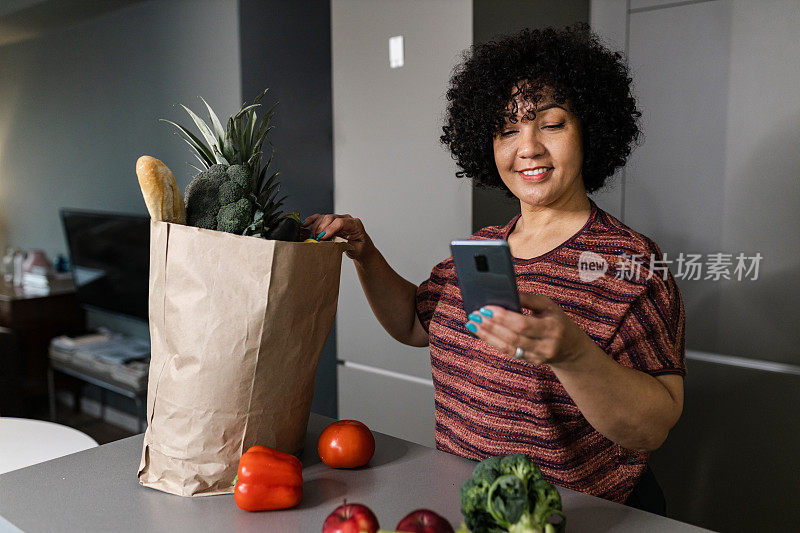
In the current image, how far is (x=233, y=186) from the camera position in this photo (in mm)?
889

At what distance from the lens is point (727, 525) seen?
6.52 ft

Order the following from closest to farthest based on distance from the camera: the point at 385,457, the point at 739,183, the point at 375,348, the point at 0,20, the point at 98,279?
the point at 385,457 < the point at 739,183 < the point at 375,348 < the point at 98,279 < the point at 0,20

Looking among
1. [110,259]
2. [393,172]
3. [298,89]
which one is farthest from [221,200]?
[110,259]

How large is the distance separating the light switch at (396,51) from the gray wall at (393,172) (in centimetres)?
2

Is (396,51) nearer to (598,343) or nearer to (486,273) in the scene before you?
(598,343)

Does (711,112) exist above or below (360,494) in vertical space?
above

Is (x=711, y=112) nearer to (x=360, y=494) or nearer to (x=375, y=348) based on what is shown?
(x=375, y=348)

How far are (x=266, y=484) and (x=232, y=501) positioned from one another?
0.09m

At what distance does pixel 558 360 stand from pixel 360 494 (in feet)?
1.07

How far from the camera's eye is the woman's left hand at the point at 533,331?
2.45ft

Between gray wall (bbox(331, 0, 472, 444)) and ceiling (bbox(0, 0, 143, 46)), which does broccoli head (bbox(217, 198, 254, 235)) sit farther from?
ceiling (bbox(0, 0, 143, 46))

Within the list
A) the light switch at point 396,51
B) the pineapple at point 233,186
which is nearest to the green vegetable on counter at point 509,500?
the pineapple at point 233,186

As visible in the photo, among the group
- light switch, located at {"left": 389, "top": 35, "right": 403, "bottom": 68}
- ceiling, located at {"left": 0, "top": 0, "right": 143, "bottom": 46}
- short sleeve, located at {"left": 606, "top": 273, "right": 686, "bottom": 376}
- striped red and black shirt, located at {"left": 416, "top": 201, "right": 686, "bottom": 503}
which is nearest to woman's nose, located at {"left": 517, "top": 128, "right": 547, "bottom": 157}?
striped red and black shirt, located at {"left": 416, "top": 201, "right": 686, "bottom": 503}

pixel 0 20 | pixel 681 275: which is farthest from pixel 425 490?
pixel 0 20
